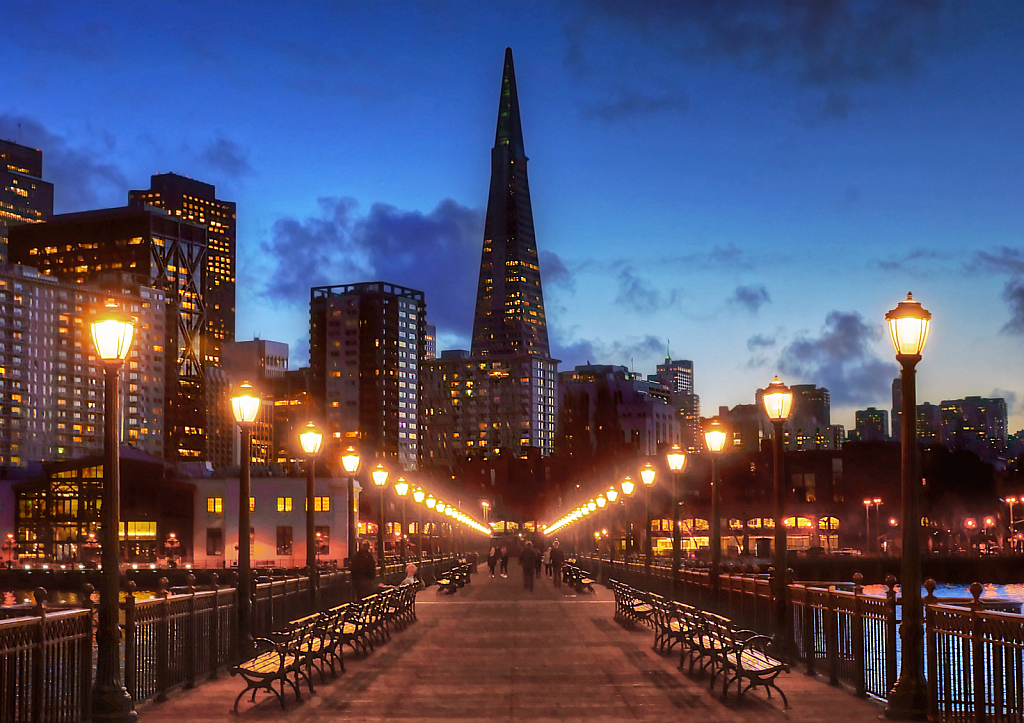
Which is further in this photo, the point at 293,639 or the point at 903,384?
the point at 293,639

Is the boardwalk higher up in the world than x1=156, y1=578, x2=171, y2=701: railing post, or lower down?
lower down

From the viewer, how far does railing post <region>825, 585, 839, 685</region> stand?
16.2 m

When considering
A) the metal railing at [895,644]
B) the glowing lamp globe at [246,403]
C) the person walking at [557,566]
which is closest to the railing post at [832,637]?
the metal railing at [895,644]

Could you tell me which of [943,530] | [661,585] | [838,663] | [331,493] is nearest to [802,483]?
[943,530]

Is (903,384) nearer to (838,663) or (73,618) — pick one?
(838,663)

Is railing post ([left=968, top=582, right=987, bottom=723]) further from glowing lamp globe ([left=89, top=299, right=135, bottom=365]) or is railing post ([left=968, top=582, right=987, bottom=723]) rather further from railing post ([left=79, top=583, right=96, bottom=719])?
glowing lamp globe ([left=89, top=299, right=135, bottom=365])

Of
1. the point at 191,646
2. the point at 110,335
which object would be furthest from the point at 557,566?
the point at 110,335

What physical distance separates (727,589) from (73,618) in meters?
15.5

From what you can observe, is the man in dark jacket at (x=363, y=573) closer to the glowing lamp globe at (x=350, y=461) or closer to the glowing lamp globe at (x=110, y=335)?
the glowing lamp globe at (x=350, y=461)

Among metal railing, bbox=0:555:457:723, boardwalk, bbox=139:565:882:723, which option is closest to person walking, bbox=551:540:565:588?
boardwalk, bbox=139:565:882:723

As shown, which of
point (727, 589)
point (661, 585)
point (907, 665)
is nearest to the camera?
point (907, 665)

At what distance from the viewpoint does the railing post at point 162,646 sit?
48.9 feet

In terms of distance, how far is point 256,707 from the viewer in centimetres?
1459

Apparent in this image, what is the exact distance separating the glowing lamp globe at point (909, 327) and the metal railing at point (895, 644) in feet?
9.05
